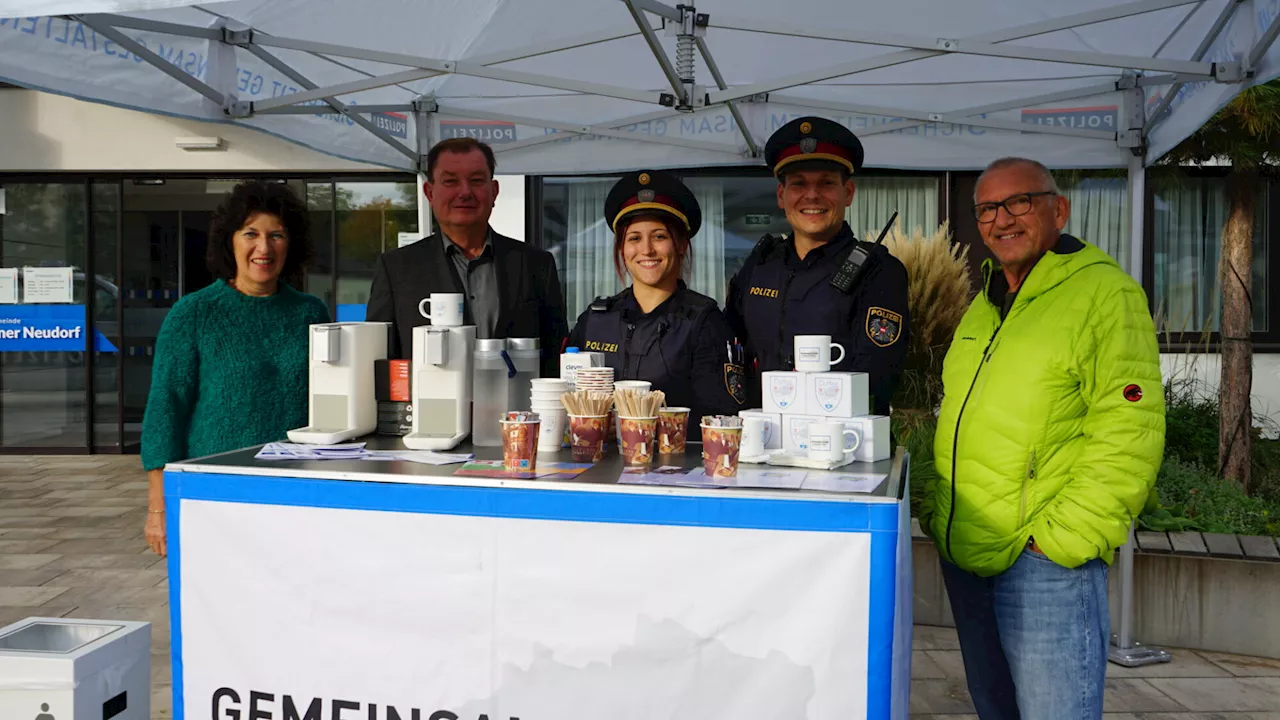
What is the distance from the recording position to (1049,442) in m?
2.13

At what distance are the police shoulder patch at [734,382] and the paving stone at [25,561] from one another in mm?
4433

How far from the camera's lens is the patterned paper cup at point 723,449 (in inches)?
75.3

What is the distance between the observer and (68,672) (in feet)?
6.58

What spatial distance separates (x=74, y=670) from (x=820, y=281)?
1.99 metres

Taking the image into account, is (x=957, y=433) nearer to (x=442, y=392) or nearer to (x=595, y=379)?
(x=595, y=379)

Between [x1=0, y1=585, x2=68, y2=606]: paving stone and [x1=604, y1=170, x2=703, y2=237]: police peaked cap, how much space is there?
139 inches

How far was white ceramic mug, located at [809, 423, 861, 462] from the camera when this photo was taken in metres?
1.97

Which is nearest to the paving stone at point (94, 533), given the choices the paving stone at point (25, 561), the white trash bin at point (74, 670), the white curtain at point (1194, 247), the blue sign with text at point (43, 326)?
the paving stone at point (25, 561)

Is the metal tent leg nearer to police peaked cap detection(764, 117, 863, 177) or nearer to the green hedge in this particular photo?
the green hedge

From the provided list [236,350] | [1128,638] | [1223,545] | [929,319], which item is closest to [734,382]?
[236,350]

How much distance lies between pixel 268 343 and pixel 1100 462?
207cm

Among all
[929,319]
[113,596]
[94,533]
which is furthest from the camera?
[94,533]

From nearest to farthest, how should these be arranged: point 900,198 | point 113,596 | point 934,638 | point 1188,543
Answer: point 1188,543, point 934,638, point 113,596, point 900,198

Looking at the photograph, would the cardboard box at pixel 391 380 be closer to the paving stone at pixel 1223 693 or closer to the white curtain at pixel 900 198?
the paving stone at pixel 1223 693
